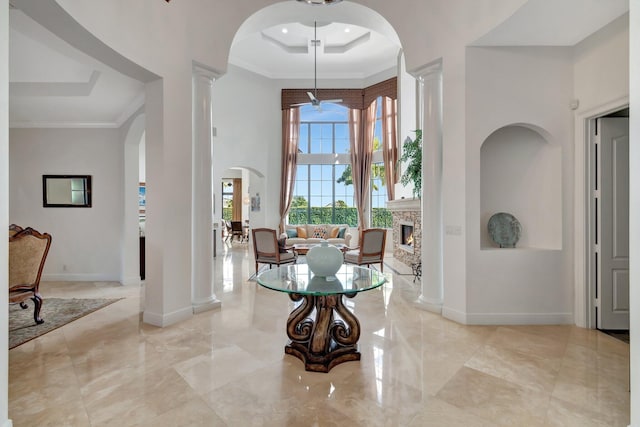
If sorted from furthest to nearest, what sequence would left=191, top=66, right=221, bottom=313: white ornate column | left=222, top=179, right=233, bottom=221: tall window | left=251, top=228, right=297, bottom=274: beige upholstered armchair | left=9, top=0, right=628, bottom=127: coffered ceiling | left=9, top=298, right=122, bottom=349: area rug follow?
1. left=222, top=179, right=233, bottom=221: tall window
2. left=251, top=228, right=297, bottom=274: beige upholstered armchair
3. left=191, top=66, right=221, bottom=313: white ornate column
4. left=9, top=298, right=122, bottom=349: area rug
5. left=9, top=0, right=628, bottom=127: coffered ceiling

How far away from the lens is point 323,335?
110 inches

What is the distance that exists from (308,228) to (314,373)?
8.04 meters

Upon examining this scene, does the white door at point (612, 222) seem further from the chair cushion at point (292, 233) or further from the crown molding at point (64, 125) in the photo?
the chair cushion at point (292, 233)

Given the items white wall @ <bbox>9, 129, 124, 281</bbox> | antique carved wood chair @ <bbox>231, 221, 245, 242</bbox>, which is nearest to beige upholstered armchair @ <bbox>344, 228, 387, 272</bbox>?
white wall @ <bbox>9, 129, 124, 281</bbox>

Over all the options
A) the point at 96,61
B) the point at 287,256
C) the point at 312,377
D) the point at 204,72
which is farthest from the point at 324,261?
the point at 287,256

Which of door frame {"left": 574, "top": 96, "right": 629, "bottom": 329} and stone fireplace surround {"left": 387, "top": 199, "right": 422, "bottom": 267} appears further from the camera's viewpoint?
stone fireplace surround {"left": 387, "top": 199, "right": 422, "bottom": 267}

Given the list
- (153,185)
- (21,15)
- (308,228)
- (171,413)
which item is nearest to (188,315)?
(153,185)

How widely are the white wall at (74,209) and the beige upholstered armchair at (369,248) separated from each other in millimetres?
4223

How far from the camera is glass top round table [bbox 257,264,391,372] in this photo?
2.70m

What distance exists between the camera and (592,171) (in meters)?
3.59

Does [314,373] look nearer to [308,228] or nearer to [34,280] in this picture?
[34,280]

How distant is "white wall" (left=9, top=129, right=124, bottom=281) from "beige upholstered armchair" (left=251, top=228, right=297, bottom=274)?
237 centimetres

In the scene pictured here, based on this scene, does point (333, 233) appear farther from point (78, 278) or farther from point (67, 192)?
point (67, 192)

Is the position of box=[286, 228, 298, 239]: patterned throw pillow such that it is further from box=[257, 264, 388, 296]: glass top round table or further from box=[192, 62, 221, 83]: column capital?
box=[257, 264, 388, 296]: glass top round table
